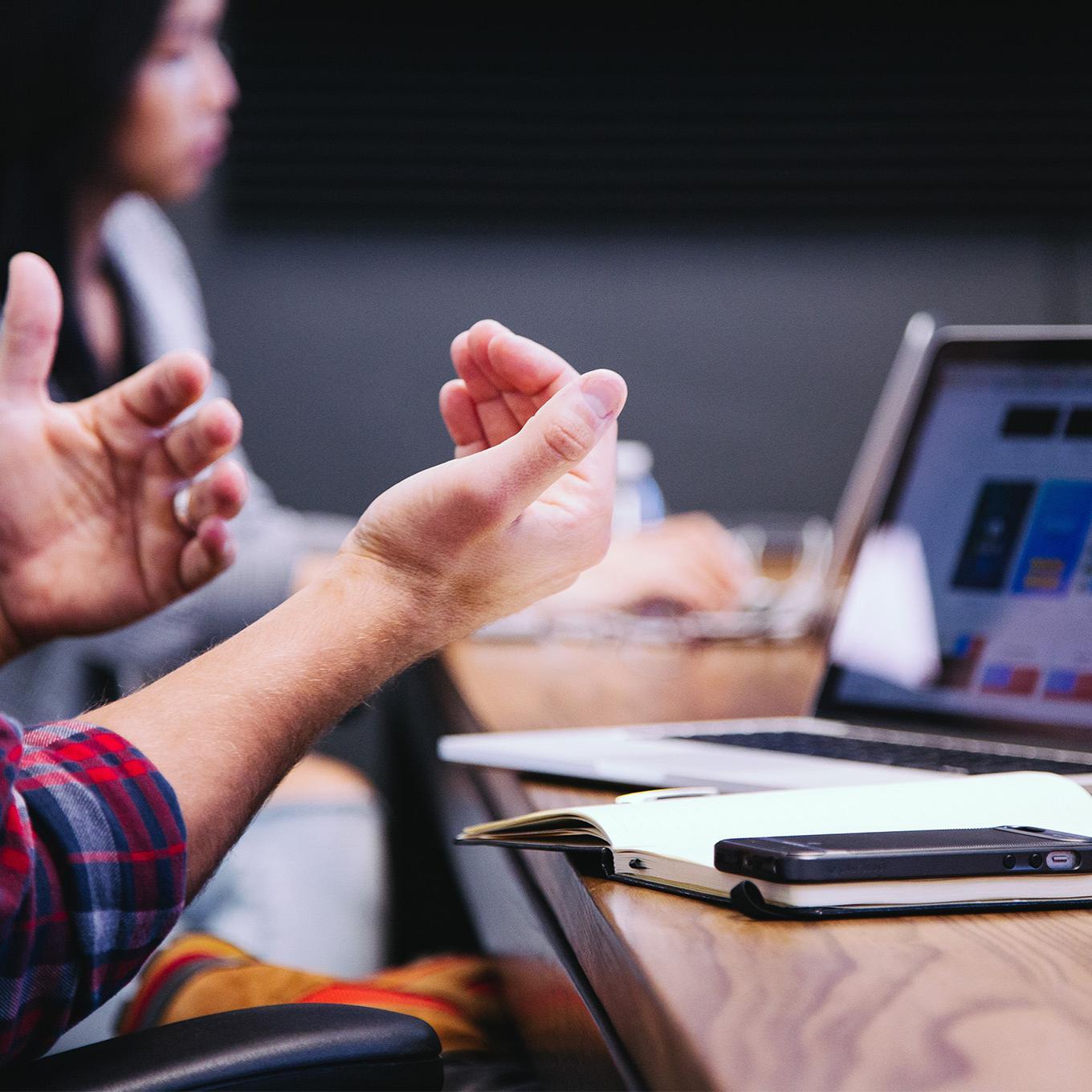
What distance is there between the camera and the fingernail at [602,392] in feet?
2.19

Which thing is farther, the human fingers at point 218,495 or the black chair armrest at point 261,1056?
the human fingers at point 218,495

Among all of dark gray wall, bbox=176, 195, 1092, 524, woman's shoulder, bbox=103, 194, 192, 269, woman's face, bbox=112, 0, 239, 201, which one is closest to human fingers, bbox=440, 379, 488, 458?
woman's face, bbox=112, 0, 239, 201

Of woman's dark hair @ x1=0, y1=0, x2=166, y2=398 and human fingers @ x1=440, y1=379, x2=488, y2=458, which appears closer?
human fingers @ x1=440, y1=379, x2=488, y2=458

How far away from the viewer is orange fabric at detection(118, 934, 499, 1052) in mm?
818

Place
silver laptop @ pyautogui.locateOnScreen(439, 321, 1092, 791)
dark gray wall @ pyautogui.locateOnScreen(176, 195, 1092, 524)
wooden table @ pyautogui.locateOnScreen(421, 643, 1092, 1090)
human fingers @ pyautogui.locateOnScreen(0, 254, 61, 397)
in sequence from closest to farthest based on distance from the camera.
Answer: wooden table @ pyautogui.locateOnScreen(421, 643, 1092, 1090) < silver laptop @ pyautogui.locateOnScreen(439, 321, 1092, 791) < human fingers @ pyautogui.locateOnScreen(0, 254, 61, 397) < dark gray wall @ pyautogui.locateOnScreen(176, 195, 1092, 524)

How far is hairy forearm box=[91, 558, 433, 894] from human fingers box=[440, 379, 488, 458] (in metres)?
0.18

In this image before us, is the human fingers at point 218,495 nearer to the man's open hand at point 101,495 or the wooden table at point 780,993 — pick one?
the man's open hand at point 101,495

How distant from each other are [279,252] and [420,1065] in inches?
104

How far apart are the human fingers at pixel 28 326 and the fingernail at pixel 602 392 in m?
0.53

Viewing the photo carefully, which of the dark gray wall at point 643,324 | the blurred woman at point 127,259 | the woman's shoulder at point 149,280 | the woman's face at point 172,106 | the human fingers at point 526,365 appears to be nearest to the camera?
the human fingers at point 526,365

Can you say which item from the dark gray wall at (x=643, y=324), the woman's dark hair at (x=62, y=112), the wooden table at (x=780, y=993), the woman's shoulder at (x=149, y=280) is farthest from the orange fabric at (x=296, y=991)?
the dark gray wall at (x=643, y=324)

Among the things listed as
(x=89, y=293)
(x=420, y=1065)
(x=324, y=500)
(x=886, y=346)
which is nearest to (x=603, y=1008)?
(x=420, y=1065)

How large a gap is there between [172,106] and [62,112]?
18 cm

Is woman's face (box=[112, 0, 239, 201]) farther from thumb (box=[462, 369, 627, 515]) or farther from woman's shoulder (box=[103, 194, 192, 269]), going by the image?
thumb (box=[462, 369, 627, 515])
